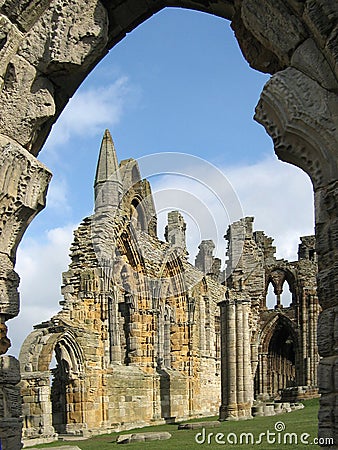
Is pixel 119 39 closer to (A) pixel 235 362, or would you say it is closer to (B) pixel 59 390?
(B) pixel 59 390

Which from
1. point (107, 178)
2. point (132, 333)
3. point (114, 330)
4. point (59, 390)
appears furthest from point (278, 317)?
point (59, 390)

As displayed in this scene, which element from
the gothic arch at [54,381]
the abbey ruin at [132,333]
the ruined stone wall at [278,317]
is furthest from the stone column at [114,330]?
the ruined stone wall at [278,317]

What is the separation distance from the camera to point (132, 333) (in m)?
21.4

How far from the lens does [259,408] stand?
67.3ft

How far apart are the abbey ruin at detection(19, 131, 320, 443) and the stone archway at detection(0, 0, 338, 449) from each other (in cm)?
1126

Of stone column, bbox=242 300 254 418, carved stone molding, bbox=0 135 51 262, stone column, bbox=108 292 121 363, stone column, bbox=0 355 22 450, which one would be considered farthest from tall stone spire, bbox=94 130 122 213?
stone column, bbox=0 355 22 450

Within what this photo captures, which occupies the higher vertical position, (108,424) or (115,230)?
(115,230)

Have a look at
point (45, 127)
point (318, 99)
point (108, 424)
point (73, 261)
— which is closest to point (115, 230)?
point (73, 261)

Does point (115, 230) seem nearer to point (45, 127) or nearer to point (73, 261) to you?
point (73, 261)

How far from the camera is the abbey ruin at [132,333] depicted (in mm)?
17031

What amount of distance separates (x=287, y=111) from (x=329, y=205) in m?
0.57

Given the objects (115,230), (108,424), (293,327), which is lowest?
(108,424)

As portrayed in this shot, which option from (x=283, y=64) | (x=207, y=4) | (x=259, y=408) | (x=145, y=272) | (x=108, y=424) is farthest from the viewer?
(x=145, y=272)

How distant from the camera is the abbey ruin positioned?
17.0m
